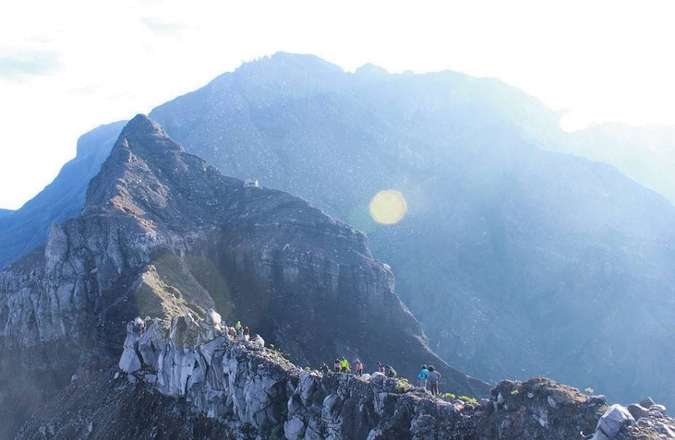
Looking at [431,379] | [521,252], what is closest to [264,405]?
[431,379]

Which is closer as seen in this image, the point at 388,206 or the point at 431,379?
the point at 431,379

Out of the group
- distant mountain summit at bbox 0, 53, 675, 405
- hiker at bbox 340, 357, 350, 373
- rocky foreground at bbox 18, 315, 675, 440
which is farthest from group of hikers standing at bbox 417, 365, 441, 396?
distant mountain summit at bbox 0, 53, 675, 405

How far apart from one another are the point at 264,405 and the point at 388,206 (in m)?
154

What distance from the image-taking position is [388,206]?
18912 centimetres

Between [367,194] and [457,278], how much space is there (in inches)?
1651

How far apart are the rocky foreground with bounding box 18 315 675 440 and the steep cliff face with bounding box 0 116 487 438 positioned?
944 centimetres

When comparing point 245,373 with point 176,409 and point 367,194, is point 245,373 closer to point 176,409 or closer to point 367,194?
point 176,409

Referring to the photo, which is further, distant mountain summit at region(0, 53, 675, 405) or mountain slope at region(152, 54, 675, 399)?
mountain slope at region(152, 54, 675, 399)

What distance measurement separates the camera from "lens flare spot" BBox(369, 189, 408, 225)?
184500 mm

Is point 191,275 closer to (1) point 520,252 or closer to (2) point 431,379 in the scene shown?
(2) point 431,379

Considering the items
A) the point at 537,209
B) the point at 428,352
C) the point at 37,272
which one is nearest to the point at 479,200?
the point at 537,209

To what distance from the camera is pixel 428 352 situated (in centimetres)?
8875

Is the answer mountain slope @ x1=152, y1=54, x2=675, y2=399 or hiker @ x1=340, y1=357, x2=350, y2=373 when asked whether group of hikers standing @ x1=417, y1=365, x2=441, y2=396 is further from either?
mountain slope @ x1=152, y1=54, x2=675, y2=399

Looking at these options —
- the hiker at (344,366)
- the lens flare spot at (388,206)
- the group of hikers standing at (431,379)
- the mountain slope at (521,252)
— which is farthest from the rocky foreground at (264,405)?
the lens flare spot at (388,206)
